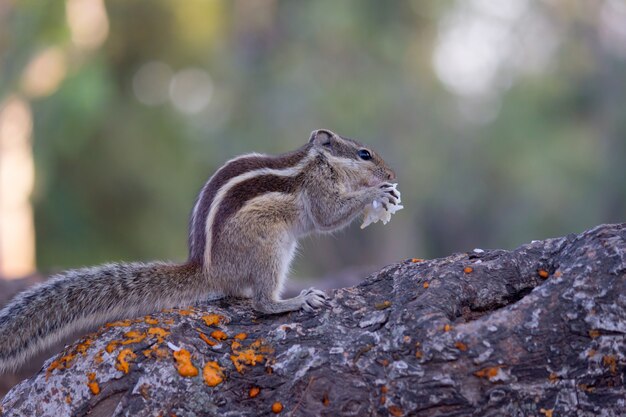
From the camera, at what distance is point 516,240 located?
2259 cm

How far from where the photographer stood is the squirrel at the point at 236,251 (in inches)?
144

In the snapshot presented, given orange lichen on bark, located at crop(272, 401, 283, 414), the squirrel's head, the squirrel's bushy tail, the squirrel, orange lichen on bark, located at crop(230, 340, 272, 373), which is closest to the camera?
orange lichen on bark, located at crop(272, 401, 283, 414)

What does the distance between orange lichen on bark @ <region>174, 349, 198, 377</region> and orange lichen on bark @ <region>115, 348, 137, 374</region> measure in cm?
→ 18

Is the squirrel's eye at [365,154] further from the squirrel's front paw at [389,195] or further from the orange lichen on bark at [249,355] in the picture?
the orange lichen on bark at [249,355]

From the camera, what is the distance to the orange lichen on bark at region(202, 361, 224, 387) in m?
3.16

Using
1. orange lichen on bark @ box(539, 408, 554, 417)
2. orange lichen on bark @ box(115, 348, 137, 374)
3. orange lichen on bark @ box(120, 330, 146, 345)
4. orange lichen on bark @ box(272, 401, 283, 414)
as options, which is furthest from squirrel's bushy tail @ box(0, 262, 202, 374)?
orange lichen on bark @ box(539, 408, 554, 417)

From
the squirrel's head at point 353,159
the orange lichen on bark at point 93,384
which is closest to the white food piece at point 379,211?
the squirrel's head at point 353,159

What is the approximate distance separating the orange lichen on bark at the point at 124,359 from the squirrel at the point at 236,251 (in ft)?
1.95

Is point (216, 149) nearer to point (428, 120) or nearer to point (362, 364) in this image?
point (428, 120)

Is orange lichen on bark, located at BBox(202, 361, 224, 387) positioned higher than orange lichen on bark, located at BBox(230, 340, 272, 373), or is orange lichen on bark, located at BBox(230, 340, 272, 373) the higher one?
orange lichen on bark, located at BBox(230, 340, 272, 373)

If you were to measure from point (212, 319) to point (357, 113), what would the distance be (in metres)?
17.3

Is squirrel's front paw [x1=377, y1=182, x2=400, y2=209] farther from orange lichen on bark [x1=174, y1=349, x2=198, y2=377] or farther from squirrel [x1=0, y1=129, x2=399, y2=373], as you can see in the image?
orange lichen on bark [x1=174, y1=349, x2=198, y2=377]

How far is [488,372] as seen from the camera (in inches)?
118

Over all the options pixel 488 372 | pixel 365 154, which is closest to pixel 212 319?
pixel 488 372
